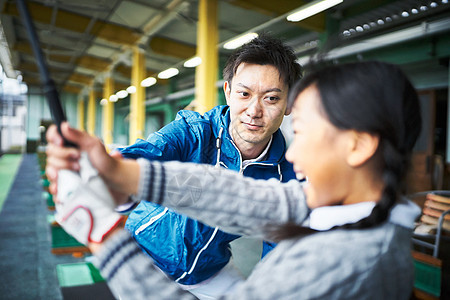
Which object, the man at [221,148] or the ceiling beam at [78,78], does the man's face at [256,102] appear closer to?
the man at [221,148]

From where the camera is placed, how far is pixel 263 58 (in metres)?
1.10

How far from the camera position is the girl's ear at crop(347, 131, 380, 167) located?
1.83ft

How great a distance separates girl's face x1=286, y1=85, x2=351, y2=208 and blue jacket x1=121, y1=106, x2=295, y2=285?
0.49 m

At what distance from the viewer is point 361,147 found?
0.57 m

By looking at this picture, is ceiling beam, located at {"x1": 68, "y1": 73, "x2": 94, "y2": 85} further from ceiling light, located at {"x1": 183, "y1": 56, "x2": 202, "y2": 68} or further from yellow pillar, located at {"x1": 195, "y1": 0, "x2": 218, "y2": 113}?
ceiling light, located at {"x1": 183, "y1": 56, "x2": 202, "y2": 68}

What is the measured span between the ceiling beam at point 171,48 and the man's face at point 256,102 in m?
5.66

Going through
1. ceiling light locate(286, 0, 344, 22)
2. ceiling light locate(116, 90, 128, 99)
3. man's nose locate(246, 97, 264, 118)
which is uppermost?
ceiling light locate(286, 0, 344, 22)

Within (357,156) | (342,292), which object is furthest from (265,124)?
(342,292)

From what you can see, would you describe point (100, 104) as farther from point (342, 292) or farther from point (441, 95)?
point (342, 292)

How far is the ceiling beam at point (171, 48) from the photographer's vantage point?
6.62m

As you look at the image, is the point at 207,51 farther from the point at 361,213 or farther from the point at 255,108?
the point at 361,213

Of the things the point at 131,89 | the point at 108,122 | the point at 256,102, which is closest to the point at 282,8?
the point at 256,102

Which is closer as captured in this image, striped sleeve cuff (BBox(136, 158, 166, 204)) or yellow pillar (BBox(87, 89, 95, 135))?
striped sleeve cuff (BBox(136, 158, 166, 204))

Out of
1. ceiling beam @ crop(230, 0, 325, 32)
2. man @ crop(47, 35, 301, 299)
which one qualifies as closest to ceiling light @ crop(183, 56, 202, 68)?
ceiling beam @ crop(230, 0, 325, 32)
